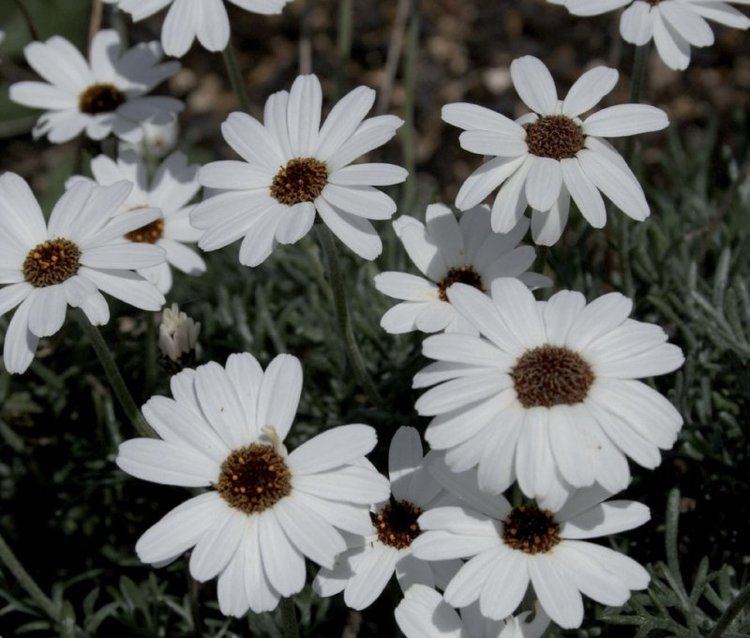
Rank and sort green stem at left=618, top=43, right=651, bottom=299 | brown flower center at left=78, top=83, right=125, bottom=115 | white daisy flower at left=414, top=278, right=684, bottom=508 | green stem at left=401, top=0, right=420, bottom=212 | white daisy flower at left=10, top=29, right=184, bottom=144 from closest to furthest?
white daisy flower at left=414, top=278, right=684, bottom=508 < green stem at left=618, top=43, right=651, bottom=299 < white daisy flower at left=10, top=29, right=184, bottom=144 < brown flower center at left=78, top=83, right=125, bottom=115 < green stem at left=401, top=0, right=420, bottom=212

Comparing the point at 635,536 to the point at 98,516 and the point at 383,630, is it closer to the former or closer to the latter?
the point at 383,630

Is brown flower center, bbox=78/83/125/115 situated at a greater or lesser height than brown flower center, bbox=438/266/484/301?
greater

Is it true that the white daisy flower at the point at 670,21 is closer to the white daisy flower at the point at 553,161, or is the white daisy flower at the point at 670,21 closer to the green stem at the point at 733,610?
the white daisy flower at the point at 553,161

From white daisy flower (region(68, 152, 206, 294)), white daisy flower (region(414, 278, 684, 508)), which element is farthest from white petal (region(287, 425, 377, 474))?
white daisy flower (region(68, 152, 206, 294))

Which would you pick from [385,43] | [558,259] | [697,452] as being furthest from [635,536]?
[385,43]

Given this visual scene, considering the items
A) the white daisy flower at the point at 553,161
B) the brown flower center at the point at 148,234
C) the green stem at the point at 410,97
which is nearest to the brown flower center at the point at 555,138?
the white daisy flower at the point at 553,161

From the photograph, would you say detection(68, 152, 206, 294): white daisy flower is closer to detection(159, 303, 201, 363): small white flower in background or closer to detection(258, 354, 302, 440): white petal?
detection(159, 303, 201, 363): small white flower in background
